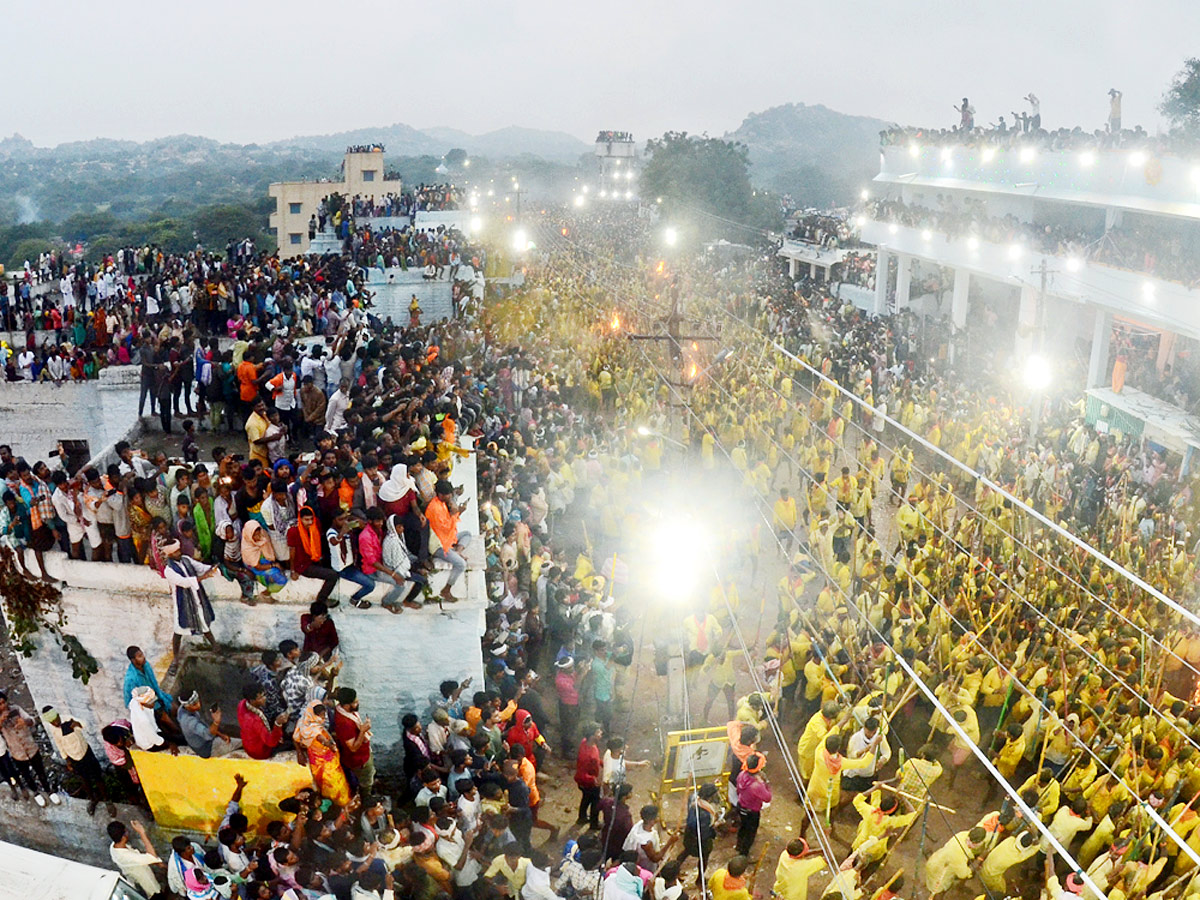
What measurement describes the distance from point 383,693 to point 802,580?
5.00 m

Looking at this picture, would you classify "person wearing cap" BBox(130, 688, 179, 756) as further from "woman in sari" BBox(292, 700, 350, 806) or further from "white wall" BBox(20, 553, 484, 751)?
"woman in sari" BBox(292, 700, 350, 806)

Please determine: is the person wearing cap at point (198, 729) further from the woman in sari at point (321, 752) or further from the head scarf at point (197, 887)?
the head scarf at point (197, 887)

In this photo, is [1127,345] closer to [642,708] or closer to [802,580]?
[802,580]

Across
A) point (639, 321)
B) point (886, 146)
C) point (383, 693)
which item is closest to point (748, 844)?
point (383, 693)

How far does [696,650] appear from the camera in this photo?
9625mm

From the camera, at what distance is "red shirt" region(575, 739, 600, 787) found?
788 centimetres

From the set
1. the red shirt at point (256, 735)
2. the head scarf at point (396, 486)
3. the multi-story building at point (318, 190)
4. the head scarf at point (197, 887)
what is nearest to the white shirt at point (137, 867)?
the head scarf at point (197, 887)

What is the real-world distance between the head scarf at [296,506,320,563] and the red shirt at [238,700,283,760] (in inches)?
60.3

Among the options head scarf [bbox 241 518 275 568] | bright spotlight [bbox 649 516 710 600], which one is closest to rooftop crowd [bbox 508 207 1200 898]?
bright spotlight [bbox 649 516 710 600]

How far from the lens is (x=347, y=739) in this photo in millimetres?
7438

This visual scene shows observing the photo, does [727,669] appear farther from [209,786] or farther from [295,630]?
[209,786]

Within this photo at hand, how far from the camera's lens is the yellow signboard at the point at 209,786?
7.16 m

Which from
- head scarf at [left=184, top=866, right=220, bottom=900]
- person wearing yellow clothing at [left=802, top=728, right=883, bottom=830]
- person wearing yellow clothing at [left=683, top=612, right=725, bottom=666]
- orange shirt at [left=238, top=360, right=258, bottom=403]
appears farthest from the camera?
orange shirt at [left=238, top=360, right=258, bottom=403]

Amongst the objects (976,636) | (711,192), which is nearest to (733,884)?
(976,636)
